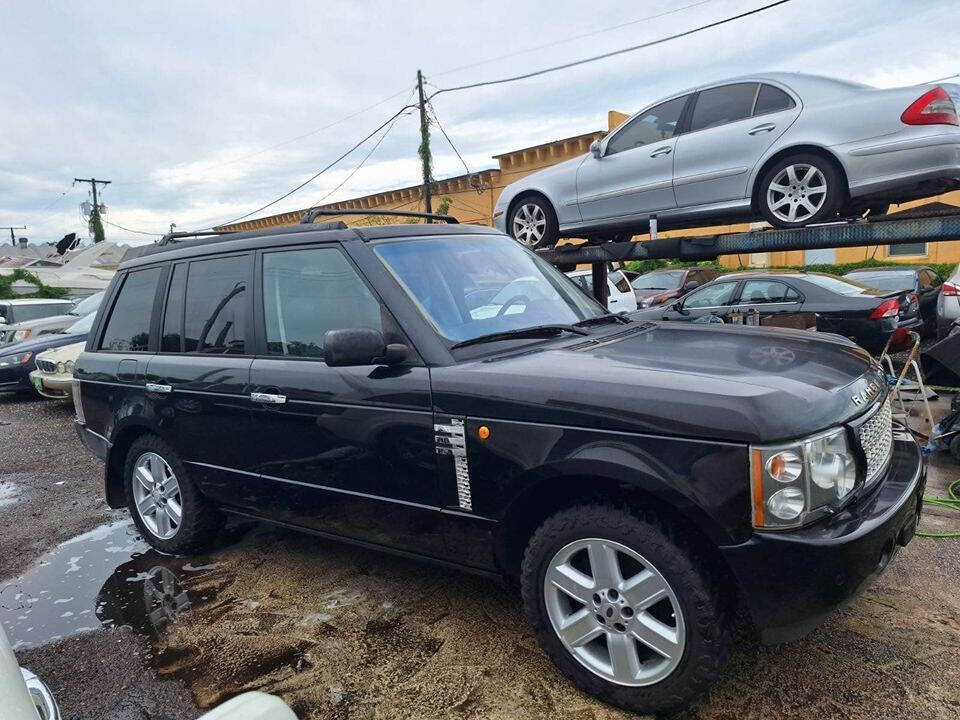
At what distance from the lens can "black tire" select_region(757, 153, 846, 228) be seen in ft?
16.7

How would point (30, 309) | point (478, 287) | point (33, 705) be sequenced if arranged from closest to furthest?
point (33, 705), point (478, 287), point (30, 309)

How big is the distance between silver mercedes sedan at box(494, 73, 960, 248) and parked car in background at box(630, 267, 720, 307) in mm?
9040

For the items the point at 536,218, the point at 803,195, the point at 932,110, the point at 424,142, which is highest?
the point at 424,142

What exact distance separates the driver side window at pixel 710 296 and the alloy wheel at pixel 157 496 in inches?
335

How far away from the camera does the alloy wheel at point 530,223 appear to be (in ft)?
23.5

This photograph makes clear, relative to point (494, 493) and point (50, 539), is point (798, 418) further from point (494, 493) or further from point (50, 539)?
point (50, 539)

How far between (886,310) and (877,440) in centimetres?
742

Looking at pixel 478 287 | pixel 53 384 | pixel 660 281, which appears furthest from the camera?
pixel 660 281

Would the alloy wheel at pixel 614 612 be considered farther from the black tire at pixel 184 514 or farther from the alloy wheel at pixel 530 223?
→ the alloy wheel at pixel 530 223

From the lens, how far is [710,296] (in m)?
10.8

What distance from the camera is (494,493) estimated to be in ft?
8.57

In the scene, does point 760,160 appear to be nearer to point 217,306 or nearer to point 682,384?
point 682,384

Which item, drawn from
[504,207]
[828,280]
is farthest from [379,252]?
[828,280]

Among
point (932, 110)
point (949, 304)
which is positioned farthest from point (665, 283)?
point (932, 110)
